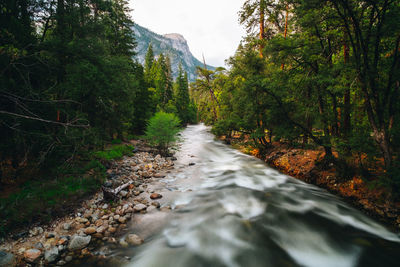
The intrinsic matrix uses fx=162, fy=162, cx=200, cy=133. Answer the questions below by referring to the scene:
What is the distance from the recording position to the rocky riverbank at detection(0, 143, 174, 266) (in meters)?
3.53

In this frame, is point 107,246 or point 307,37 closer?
point 107,246

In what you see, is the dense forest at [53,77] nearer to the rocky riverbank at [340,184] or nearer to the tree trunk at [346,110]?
the rocky riverbank at [340,184]

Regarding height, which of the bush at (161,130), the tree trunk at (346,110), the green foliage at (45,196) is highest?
the tree trunk at (346,110)

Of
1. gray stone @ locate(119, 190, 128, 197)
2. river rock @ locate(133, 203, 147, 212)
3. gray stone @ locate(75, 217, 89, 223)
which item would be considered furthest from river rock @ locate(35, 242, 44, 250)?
gray stone @ locate(119, 190, 128, 197)

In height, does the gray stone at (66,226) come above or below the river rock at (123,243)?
above

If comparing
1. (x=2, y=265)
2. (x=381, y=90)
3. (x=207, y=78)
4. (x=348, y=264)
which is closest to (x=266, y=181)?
(x=348, y=264)

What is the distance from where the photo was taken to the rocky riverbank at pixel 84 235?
3527 mm

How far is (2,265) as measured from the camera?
10.3 feet

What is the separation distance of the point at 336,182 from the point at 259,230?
14.5 feet

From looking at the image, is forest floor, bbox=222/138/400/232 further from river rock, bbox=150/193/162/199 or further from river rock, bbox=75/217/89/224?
river rock, bbox=75/217/89/224

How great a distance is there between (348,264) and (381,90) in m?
5.08

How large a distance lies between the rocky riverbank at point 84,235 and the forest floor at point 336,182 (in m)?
6.78

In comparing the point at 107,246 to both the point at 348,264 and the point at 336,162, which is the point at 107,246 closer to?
the point at 348,264

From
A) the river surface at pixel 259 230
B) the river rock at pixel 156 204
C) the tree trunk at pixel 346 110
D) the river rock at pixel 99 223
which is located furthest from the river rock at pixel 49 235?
the tree trunk at pixel 346 110
